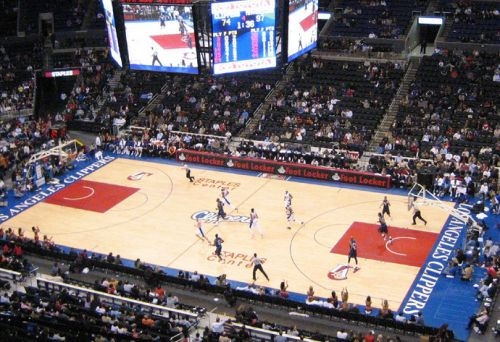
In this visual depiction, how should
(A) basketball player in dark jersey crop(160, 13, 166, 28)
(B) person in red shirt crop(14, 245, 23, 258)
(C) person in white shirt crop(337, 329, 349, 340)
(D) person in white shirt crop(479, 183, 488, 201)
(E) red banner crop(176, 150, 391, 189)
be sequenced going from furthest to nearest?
(E) red banner crop(176, 150, 391, 189), (D) person in white shirt crop(479, 183, 488, 201), (A) basketball player in dark jersey crop(160, 13, 166, 28), (B) person in red shirt crop(14, 245, 23, 258), (C) person in white shirt crop(337, 329, 349, 340)

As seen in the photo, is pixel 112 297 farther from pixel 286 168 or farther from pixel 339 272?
pixel 286 168

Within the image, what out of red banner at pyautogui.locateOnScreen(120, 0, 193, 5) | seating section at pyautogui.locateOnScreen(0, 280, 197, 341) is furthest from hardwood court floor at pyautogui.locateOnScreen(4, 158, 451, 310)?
red banner at pyautogui.locateOnScreen(120, 0, 193, 5)

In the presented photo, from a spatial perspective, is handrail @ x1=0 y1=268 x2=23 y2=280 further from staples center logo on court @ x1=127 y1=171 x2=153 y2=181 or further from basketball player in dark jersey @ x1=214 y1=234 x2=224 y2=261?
staples center logo on court @ x1=127 y1=171 x2=153 y2=181

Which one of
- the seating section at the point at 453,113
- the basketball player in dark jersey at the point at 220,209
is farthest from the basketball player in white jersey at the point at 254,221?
the seating section at the point at 453,113

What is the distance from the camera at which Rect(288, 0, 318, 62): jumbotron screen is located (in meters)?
41.0

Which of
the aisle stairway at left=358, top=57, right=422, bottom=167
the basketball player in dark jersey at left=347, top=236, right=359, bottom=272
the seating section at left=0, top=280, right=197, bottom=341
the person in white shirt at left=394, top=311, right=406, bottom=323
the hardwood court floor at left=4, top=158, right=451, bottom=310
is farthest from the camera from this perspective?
the aisle stairway at left=358, top=57, right=422, bottom=167

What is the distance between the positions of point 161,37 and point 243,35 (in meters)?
4.30

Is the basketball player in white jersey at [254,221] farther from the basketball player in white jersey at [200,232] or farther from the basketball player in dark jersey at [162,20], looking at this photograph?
the basketball player in dark jersey at [162,20]

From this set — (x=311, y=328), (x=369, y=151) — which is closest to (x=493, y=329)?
(x=311, y=328)

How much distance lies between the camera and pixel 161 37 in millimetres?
39969

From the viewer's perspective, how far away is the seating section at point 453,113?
4412 centimetres

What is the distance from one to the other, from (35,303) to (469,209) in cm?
2206

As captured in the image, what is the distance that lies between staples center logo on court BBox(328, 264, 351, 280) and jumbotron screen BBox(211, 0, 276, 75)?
12.9m

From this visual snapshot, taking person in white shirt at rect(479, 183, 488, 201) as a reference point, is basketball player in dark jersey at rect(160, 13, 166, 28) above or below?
above
